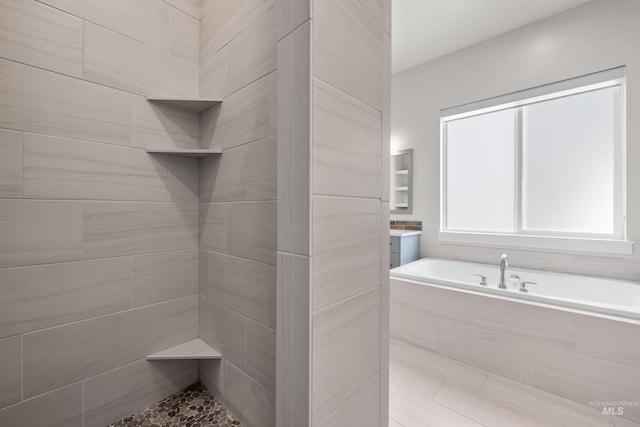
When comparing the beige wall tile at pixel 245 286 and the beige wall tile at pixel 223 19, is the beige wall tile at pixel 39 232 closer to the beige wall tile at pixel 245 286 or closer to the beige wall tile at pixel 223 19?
the beige wall tile at pixel 245 286

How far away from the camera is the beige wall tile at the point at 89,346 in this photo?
0.92m

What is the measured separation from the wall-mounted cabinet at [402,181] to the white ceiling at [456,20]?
1.15 metres

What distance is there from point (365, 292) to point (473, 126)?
300 centimetres

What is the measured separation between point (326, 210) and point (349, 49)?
479 mm

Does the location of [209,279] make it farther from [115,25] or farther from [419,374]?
[419,374]

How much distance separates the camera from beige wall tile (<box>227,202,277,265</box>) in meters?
0.93

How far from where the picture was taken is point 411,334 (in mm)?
2268

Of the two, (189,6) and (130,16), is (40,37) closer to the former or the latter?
(130,16)

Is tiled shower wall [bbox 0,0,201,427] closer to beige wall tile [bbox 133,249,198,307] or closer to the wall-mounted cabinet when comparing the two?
beige wall tile [bbox 133,249,198,307]

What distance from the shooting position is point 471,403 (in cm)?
157

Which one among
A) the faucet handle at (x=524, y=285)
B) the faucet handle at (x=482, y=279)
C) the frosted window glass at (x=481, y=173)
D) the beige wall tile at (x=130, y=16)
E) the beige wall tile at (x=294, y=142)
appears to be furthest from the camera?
the frosted window glass at (x=481, y=173)

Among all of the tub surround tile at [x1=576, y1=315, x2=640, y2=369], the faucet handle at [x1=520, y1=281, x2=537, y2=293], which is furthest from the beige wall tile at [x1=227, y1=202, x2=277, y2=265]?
the faucet handle at [x1=520, y1=281, x2=537, y2=293]

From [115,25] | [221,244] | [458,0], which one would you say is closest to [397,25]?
[458,0]

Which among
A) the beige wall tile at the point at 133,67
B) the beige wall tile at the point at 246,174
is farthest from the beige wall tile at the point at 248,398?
the beige wall tile at the point at 133,67
